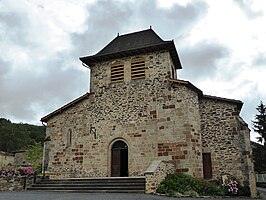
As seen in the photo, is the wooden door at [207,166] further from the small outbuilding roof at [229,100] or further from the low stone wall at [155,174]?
the small outbuilding roof at [229,100]

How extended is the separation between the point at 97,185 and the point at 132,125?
4.45m

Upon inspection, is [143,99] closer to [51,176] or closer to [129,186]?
[129,186]

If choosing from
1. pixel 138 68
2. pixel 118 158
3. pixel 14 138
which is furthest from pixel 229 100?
pixel 14 138

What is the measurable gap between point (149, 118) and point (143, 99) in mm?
1268

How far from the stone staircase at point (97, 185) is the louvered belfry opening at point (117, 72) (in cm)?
661

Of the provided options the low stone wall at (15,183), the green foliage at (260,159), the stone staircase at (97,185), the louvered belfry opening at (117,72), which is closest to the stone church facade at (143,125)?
the louvered belfry opening at (117,72)

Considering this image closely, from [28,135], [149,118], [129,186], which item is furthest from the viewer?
[28,135]

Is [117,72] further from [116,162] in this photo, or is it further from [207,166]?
[207,166]

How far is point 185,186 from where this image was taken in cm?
1273

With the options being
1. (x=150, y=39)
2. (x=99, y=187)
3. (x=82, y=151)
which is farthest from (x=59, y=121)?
(x=150, y=39)

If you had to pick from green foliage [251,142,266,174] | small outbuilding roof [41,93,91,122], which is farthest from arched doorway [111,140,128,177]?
green foliage [251,142,266,174]

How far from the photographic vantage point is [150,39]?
747 inches

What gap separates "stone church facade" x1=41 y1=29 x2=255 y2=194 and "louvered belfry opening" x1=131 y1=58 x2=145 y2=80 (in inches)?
1.5

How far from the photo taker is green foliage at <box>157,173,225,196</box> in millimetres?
12203
